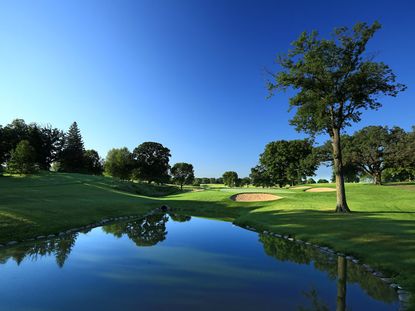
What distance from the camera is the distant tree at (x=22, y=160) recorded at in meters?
54.1

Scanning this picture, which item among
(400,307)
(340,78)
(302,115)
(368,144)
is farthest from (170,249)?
(368,144)

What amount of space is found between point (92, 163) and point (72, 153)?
10996 millimetres

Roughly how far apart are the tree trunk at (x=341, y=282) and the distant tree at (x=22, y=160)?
195 ft

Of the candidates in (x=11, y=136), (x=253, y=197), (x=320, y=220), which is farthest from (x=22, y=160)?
(x=320, y=220)

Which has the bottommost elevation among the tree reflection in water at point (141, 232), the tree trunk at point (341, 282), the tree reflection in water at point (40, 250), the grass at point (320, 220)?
the tree reflection in water at point (141, 232)

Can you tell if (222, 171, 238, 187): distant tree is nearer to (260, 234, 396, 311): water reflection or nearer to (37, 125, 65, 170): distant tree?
(37, 125, 65, 170): distant tree

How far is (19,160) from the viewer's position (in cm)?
5434

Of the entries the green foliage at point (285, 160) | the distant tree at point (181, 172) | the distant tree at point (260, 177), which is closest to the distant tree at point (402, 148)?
the green foliage at point (285, 160)

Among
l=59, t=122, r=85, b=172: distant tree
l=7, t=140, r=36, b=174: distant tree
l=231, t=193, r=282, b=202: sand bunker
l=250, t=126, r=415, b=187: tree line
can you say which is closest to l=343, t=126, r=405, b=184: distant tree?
l=250, t=126, r=415, b=187: tree line

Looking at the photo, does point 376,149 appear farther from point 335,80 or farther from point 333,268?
point 333,268

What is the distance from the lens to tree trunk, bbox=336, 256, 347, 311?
7.71 meters

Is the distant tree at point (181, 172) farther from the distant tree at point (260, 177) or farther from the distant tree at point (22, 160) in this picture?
the distant tree at point (22, 160)

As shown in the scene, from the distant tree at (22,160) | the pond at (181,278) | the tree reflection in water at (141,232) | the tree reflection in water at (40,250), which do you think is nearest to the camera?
the pond at (181,278)

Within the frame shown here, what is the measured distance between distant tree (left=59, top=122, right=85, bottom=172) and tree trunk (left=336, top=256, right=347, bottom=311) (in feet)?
302
